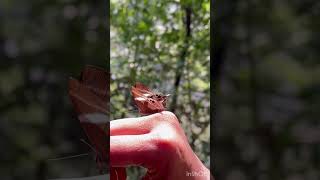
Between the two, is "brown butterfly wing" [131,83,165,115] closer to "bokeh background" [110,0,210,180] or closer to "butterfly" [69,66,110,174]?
"butterfly" [69,66,110,174]

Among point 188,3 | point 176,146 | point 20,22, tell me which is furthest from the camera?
point 188,3

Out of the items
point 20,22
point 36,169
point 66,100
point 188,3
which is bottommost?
point 36,169

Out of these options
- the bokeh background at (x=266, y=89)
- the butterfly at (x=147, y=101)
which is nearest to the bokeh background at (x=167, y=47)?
the butterfly at (x=147, y=101)

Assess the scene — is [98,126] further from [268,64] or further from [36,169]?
[268,64]

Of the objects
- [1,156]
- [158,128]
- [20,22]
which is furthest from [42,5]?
[158,128]

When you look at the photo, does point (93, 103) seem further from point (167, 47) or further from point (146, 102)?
point (167, 47)

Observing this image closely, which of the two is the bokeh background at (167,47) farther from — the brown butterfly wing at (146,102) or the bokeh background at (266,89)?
the bokeh background at (266,89)

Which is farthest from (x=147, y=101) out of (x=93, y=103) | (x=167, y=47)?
(x=167, y=47)

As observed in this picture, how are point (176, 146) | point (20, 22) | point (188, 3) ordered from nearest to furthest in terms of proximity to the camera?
1. point (20, 22)
2. point (176, 146)
3. point (188, 3)
